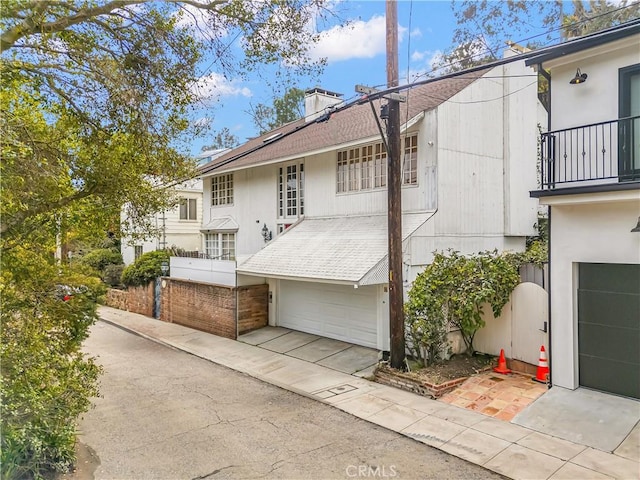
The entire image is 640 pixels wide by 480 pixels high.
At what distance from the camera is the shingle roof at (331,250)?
11.0 meters

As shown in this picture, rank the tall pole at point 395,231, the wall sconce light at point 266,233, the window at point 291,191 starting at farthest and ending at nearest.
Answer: the wall sconce light at point 266,233 → the window at point 291,191 → the tall pole at point 395,231

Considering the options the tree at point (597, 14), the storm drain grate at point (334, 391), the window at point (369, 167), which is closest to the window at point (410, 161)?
the window at point (369, 167)

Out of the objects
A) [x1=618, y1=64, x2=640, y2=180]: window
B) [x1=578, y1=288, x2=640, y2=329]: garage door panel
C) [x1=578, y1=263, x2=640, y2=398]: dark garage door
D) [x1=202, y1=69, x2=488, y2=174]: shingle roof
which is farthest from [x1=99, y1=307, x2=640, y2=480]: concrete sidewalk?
[x1=202, y1=69, x2=488, y2=174]: shingle roof

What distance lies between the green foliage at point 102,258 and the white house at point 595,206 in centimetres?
2402

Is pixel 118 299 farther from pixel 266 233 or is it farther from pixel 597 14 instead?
pixel 597 14

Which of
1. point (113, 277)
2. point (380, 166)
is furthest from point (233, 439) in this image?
point (113, 277)

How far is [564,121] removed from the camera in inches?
324

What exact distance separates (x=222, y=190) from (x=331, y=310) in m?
9.18

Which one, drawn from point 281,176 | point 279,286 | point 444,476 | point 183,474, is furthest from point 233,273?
point 444,476

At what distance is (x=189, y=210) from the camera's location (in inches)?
1065

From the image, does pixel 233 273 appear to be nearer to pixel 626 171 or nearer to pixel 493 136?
pixel 493 136

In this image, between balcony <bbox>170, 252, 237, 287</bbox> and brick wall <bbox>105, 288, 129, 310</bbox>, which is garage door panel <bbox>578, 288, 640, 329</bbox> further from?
brick wall <bbox>105, 288, 129, 310</bbox>

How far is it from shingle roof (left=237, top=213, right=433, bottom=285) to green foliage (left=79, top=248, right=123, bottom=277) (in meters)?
15.4

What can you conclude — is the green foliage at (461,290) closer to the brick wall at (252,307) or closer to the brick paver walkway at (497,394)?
the brick paver walkway at (497,394)
